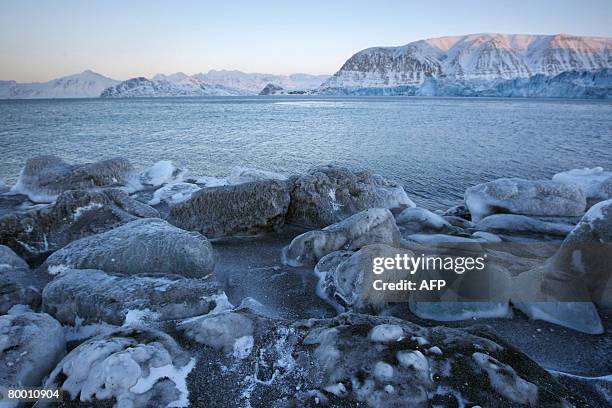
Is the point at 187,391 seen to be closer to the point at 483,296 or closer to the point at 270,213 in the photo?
the point at 483,296

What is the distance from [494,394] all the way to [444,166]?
1438 cm

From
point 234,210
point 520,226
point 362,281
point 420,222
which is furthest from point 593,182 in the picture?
point 234,210

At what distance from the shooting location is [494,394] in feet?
8.70

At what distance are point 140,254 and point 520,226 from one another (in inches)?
310

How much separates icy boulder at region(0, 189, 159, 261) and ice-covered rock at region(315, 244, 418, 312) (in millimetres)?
4458

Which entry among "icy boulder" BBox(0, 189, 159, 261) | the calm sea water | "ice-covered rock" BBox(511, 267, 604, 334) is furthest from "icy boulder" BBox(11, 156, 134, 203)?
"ice-covered rock" BBox(511, 267, 604, 334)

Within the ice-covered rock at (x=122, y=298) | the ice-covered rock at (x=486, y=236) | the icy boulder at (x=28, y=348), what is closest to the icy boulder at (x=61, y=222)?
the ice-covered rock at (x=122, y=298)

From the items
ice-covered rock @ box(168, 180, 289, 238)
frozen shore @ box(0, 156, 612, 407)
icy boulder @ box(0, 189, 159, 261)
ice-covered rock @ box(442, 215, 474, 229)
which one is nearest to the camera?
frozen shore @ box(0, 156, 612, 407)

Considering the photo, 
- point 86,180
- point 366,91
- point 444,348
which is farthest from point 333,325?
point 366,91

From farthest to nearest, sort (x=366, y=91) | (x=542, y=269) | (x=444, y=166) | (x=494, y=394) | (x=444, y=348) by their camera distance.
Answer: (x=366, y=91) → (x=444, y=166) → (x=542, y=269) → (x=444, y=348) → (x=494, y=394)

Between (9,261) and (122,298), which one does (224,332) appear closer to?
(122,298)

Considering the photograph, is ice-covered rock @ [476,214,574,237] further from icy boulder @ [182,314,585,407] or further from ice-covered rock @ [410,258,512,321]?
icy boulder @ [182,314,585,407]

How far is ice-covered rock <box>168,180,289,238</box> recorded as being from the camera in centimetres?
754

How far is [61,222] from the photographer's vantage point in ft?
22.9
